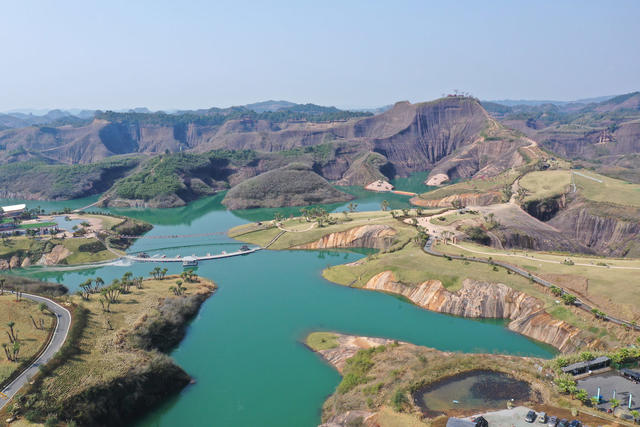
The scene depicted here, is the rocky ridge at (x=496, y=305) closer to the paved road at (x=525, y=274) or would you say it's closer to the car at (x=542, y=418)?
the paved road at (x=525, y=274)

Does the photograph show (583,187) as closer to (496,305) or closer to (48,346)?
(496,305)

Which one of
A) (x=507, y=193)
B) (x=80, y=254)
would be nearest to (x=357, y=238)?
(x=507, y=193)

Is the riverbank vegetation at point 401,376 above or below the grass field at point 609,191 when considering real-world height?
below

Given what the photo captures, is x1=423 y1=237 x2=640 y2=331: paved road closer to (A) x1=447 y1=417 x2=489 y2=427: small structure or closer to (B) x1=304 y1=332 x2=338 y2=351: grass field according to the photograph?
(A) x1=447 y1=417 x2=489 y2=427: small structure

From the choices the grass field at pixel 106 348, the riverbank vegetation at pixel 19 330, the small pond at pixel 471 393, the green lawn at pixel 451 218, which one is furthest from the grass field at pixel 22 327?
the green lawn at pixel 451 218

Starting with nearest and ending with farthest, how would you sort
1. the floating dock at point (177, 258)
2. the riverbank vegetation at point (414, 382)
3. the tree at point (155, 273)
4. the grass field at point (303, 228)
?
the riverbank vegetation at point (414, 382)
the tree at point (155, 273)
the floating dock at point (177, 258)
the grass field at point (303, 228)

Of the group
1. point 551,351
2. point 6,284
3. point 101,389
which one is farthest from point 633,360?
point 6,284

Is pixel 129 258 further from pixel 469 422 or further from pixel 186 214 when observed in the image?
pixel 469 422
